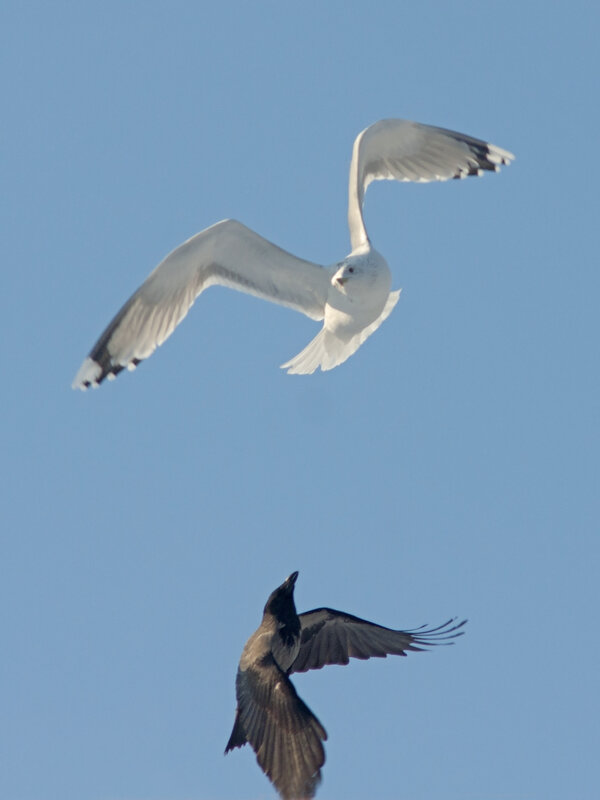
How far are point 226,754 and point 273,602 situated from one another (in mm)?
1008

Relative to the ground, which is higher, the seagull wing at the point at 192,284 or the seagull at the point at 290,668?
the seagull wing at the point at 192,284

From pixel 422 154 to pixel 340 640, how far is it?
3.74 meters

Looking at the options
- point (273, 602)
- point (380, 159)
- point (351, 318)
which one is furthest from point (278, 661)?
point (380, 159)

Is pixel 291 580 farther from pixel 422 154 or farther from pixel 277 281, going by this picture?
pixel 422 154

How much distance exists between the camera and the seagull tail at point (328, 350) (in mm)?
9797

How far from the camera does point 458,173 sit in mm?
10672

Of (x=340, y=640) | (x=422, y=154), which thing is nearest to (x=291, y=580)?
(x=340, y=640)

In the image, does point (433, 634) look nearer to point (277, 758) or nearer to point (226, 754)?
point (226, 754)

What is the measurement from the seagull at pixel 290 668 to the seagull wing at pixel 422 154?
125 inches

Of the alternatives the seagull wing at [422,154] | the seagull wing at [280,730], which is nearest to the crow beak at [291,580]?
the seagull wing at [280,730]

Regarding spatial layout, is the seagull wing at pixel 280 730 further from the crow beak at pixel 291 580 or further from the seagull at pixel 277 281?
the seagull at pixel 277 281

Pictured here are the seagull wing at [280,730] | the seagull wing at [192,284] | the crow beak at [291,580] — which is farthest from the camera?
the seagull wing at [192,284]

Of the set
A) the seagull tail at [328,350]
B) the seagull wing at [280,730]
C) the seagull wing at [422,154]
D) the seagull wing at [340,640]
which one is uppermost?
the seagull wing at [422,154]

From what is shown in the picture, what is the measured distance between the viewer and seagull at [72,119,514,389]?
9.80 meters
